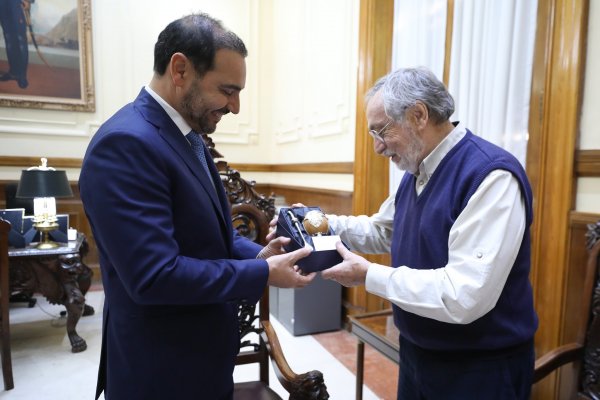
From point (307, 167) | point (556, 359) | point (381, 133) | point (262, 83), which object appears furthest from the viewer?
point (262, 83)

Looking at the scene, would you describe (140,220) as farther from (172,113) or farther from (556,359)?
(556,359)

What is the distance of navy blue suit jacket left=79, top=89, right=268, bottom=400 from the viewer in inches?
31.5

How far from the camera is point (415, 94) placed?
1.13 m

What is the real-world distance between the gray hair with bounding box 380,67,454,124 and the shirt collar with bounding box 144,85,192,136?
1.91ft

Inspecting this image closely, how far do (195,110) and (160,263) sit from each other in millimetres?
385

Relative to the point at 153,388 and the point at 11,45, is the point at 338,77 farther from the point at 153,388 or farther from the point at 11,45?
the point at 11,45

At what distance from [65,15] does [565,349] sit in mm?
5346

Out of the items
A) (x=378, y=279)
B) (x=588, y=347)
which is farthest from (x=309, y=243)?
(x=588, y=347)

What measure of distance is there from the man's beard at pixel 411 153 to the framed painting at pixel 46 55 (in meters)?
4.42

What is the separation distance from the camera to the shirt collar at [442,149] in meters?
1.17

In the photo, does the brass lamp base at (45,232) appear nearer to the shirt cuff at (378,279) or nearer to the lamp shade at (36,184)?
the lamp shade at (36,184)

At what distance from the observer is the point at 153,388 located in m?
0.96

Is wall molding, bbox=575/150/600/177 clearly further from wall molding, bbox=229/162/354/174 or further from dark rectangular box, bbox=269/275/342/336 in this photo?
dark rectangular box, bbox=269/275/342/336

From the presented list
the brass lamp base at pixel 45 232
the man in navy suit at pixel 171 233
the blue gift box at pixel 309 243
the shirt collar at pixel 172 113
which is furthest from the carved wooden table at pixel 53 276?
the shirt collar at pixel 172 113
